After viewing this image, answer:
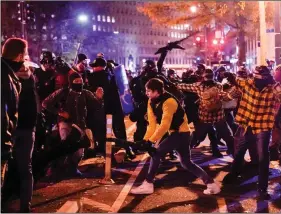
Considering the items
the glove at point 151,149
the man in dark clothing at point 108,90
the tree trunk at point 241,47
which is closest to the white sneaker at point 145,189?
the glove at point 151,149

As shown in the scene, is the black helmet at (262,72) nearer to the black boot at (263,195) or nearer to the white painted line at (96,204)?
the black boot at (263,195)

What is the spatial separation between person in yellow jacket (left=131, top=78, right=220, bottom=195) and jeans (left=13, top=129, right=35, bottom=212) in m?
1.70

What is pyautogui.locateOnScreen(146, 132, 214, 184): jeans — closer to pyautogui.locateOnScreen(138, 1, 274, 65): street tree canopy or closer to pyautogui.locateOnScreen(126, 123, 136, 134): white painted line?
pyautogui.locateOnScreen(126, 123, 136, 134): white painted line

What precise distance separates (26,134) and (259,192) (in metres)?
3.44

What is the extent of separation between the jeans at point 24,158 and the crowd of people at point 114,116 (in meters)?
0.01

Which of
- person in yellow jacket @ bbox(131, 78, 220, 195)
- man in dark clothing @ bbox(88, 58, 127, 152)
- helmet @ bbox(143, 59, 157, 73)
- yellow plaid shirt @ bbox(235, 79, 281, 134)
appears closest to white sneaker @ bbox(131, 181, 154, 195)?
person in yellow jacket @ bbox(131, 78, 220, 195)

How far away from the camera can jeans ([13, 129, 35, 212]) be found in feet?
18.7

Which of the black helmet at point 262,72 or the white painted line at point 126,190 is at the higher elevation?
the black helmet at point 262,72

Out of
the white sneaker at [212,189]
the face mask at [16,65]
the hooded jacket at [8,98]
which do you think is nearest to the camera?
the hooded jacket at [8,98]

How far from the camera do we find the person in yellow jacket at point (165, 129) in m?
6.70

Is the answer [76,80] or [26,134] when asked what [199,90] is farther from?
[26,134]

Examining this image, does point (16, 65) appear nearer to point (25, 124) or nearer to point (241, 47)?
point (25, 124)

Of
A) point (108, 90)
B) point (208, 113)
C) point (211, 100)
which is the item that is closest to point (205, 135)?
point (208, 113)

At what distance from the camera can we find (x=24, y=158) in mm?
5750
